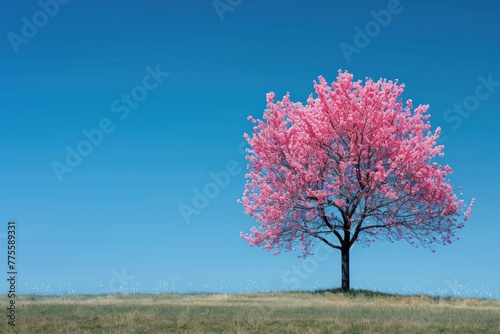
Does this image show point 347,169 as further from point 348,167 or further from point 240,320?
point 240,320

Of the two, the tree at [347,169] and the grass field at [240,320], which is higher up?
the tree at [347,169]

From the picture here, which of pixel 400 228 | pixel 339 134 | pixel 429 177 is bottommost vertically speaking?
pixel 400 228

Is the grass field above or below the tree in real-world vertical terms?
below

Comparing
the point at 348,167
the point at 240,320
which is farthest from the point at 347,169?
the point at 240,320

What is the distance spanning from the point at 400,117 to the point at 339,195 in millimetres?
5530

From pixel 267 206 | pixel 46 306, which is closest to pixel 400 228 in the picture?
Answer: pixel 267 206

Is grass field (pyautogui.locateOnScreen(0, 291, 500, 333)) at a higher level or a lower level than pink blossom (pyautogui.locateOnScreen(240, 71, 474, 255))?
lower

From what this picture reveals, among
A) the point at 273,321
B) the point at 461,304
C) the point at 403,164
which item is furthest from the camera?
the point at 403,164

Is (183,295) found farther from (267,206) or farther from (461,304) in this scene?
(461,304)

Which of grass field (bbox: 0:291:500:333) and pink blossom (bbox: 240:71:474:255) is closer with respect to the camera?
grass field (bbox: 0:291:500:333)

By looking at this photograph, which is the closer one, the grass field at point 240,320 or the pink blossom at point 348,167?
the grass field at point 240,320

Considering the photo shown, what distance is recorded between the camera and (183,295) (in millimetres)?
30531

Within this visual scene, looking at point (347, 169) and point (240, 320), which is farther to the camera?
point (347, 169)

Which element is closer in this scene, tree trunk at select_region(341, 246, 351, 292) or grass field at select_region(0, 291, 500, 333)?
grass field at select_region(0, 291, 500, 333)
